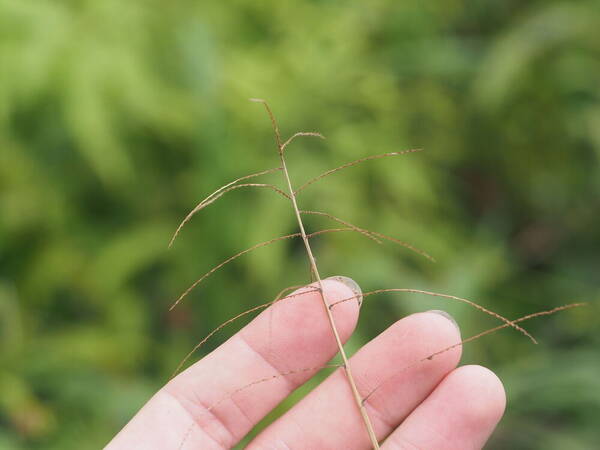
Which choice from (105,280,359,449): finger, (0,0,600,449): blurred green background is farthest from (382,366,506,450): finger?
(0,0,600,449): blurred green background

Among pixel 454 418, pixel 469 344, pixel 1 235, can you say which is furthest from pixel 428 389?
pixel 1 235

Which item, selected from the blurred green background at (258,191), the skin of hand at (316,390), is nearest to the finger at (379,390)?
the skin of hand at (316,390)

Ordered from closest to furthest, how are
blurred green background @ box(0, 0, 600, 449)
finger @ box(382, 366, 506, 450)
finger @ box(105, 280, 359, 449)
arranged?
finger @ box(382, 366, 506, 450), finger @ box(105, 280, 359, 449), blurred green background @ box(0, 0, 600, 449)

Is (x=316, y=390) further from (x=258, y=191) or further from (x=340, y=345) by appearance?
(x=258, y=191)

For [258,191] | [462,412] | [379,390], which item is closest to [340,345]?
[379,390]

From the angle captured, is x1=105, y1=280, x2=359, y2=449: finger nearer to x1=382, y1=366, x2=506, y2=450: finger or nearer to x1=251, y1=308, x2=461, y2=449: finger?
x1=251, y1=308, x2=461, y2=449: finger

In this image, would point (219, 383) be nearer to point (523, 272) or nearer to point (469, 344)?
point (469, 344)
